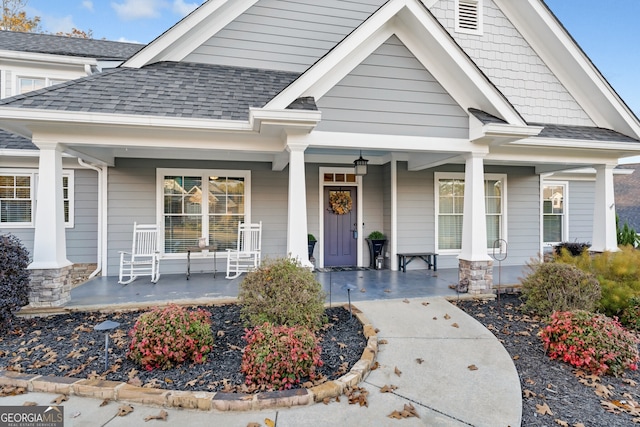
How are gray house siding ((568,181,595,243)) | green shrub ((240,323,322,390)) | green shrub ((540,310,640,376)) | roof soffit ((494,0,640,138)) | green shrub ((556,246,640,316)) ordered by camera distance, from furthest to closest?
gray house siding ((568,181,595,243))
roof soffit ((494,0,640,138))
green shrub ((556,246,640,316))
green shrub ((540,310,640,376))
green shrub ((240,323,322,390))

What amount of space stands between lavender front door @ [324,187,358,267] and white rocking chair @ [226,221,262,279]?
162cm

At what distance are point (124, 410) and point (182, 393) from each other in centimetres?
40

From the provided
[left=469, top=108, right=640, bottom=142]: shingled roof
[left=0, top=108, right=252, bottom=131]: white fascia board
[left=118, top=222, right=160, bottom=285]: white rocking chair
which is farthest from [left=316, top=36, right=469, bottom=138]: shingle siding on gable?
[left=118, top=222, right=160, bottom=285]: white rocking chair

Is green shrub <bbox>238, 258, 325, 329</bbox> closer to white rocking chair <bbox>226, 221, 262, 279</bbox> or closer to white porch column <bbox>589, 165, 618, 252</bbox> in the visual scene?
white rocking chair <bbox>226, 221, 262, 279</bbox>

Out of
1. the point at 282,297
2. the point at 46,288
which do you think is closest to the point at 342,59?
the point at 282,297

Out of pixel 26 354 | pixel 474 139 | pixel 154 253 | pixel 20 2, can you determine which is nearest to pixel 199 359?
pixel 26 354

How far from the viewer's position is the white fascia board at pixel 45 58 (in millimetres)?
7359

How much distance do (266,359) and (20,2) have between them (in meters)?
18.9

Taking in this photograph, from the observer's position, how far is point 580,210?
992 cm

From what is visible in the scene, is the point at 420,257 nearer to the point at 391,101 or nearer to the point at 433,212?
the point at 433,212

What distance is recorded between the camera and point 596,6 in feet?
44.8

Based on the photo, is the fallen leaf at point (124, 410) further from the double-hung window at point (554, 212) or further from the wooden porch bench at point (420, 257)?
the double-hung window at point (554, 212)

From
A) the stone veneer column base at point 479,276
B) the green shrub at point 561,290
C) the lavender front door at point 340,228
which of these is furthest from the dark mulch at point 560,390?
the lavender front door at point 340,228

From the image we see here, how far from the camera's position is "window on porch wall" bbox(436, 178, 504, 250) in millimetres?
8164
